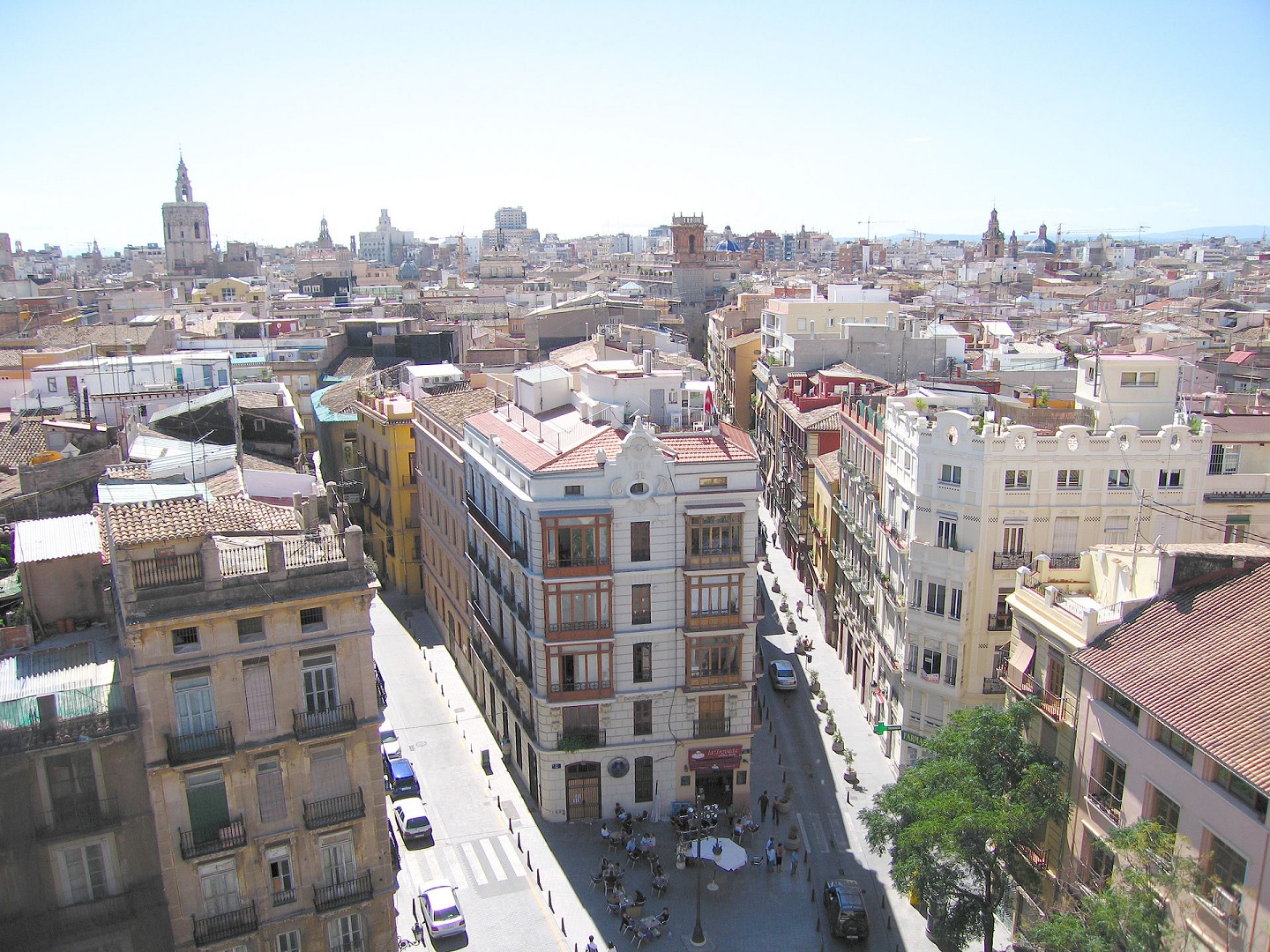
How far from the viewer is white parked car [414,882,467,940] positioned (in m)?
36.0

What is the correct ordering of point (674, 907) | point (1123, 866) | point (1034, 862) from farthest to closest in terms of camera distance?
1. point (674, 907)
2. point (1034, 862)
3. point (1123, 866)

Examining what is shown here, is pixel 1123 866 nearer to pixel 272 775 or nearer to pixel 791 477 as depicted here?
pixel 272 775

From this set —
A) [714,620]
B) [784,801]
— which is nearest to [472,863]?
[784,801]

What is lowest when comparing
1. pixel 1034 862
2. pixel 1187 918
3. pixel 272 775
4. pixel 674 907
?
pixel 674 907

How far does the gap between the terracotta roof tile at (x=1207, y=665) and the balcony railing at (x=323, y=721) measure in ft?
69.2

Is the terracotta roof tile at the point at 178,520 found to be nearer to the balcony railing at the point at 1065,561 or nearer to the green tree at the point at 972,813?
the green tree at the point at 972,813

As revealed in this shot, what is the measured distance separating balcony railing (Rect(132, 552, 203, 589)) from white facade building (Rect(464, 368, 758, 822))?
15.6m

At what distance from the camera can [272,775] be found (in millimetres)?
28219

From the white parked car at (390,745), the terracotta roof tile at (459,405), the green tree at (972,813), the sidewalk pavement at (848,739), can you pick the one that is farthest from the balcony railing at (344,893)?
the terracotta roof tile at (459,405)

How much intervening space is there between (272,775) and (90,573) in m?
8.51

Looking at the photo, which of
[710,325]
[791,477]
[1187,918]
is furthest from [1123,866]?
[710,325]

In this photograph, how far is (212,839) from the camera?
27.4 m

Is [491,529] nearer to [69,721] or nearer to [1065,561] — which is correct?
[69,721]

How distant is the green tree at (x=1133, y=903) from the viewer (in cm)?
2445
